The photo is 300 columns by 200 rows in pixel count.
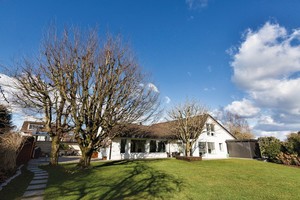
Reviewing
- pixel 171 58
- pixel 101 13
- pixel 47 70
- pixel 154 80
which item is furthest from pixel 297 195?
pixel 47 70

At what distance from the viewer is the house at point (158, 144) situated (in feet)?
66.9

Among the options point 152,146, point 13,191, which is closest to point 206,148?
point 152,146

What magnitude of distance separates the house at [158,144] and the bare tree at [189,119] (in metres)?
2.25

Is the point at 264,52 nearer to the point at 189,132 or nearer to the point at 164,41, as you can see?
the point at 164,41

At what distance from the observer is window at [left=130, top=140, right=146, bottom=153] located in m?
21.6

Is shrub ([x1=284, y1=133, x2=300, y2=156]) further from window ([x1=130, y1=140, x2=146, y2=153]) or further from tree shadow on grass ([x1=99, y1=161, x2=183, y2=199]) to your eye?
window ([x1=130, y1=140, x2=146, y2=153])

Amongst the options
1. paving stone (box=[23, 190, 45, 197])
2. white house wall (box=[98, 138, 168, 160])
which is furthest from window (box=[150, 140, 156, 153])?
paving stone (box=[23, 190, 45, 197])

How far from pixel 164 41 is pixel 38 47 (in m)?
10.9

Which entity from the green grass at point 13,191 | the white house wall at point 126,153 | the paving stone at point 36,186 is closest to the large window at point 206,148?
the white house wall at point 126,153

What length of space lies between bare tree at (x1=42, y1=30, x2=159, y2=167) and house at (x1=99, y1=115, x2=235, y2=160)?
5.46 meters

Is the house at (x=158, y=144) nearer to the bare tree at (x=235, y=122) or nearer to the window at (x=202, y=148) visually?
the window at (x=202, y=148)

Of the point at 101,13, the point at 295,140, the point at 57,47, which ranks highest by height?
the point at 101,13

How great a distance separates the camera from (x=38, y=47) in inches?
446

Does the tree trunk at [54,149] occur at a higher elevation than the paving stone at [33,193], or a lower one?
higher
